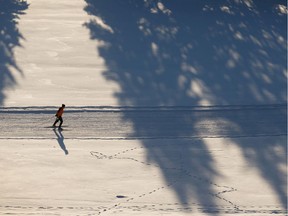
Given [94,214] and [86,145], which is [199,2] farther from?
[94,214]

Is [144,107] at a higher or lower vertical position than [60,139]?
lower

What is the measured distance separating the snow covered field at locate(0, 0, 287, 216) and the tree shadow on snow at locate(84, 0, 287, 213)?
0.18 ft

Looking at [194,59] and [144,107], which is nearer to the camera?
[144,107]

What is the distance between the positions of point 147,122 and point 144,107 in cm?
133

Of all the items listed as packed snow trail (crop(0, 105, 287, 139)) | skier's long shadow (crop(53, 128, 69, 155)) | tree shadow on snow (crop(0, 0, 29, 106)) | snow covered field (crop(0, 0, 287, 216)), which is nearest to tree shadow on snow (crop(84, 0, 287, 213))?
snow covered field (crop(0, 0, 287, 216))

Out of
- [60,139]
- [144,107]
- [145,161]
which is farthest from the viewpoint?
[144,107]

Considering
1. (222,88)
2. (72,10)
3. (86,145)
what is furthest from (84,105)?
(72,10)

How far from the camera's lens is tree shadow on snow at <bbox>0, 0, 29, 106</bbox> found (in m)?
30.4

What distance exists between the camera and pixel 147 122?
27359mm

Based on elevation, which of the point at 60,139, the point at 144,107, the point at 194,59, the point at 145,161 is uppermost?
the point at 60,139

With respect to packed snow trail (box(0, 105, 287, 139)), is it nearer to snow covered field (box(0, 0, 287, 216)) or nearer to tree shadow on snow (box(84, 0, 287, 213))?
snow covered field (box(0, 0, 287, 216))

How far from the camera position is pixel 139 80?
1223 inches

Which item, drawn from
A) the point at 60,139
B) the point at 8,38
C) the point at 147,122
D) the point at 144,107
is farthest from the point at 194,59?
the point at 60,139

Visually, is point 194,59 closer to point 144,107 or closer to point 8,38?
point 144,107
